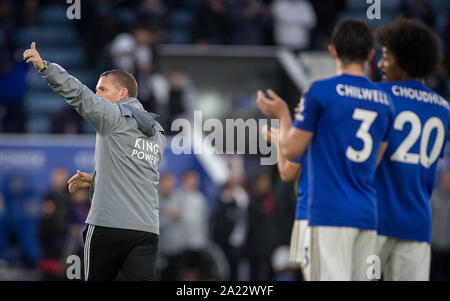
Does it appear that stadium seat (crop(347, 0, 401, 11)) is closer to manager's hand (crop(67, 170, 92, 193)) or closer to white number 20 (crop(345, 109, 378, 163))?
white number 20 (crop(345, 109, 378, 163))

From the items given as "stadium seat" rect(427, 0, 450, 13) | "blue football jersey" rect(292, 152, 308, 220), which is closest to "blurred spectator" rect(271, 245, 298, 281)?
"stadium seat" rect(427, 0, 450, 13)

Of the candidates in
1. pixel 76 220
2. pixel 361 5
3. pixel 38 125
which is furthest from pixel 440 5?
pixel 76 220

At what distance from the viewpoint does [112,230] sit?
478 cm

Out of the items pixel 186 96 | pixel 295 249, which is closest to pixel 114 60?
pixel 186 96

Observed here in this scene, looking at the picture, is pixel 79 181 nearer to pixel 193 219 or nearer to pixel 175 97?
pixel 175 97

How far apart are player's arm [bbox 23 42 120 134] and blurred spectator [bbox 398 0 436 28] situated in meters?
9.97

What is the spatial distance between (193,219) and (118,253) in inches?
293

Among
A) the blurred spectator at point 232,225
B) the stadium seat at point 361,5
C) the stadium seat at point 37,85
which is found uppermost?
the stadium seat at point 361,5

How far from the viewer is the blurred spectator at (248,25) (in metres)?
14.3

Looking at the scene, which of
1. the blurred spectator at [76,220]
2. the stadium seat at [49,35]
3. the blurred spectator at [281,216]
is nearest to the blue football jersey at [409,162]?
the blurred spectator at [76,220]

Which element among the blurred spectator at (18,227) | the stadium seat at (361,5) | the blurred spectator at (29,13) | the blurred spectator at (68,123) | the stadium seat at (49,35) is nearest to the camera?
the blurred spectator at (18,227)

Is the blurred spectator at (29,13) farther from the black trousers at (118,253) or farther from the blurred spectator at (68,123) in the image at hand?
the black trousers at (118,253)

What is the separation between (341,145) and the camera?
493 cm

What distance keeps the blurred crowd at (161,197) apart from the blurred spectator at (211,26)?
6.5 inches
